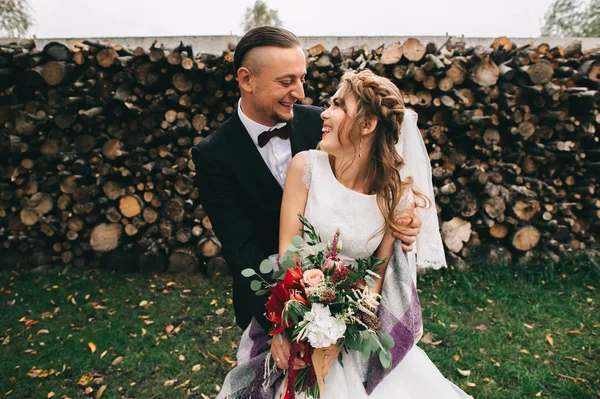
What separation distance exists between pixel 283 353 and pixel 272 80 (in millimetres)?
1361

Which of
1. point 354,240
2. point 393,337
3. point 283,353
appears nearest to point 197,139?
point 354,240

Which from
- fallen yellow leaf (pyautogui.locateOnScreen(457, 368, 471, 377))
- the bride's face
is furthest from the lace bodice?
fallen yellow leaf (pyautogui.locateOnScreen(457, 368, 471, 377))

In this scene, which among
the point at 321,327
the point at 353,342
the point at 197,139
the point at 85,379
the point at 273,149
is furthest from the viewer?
the point at 197,139

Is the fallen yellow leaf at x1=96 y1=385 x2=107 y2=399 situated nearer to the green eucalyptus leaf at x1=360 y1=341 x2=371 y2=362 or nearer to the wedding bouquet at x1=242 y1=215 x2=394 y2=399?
the wedding bouquet at x1=242 y1=215 x2=394 y2=399

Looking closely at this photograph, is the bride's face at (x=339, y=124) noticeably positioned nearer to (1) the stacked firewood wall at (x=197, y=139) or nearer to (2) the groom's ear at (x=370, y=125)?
(2) the groom's ear at (x=370, y=125)

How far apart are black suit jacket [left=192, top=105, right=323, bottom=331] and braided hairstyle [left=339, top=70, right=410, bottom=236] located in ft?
1.73

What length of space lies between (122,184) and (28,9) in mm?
18256

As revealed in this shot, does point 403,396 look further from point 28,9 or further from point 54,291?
point 28,9

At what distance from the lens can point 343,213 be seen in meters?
1.94

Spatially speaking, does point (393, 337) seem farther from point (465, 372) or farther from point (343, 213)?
point (465, 372)

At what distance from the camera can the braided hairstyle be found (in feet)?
6.05

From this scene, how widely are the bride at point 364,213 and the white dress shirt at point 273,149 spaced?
334mm

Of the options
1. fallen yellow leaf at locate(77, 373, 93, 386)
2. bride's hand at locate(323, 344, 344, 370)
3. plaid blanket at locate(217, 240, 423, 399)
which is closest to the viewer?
bride's hand at locate(323, 344, 344, 370)

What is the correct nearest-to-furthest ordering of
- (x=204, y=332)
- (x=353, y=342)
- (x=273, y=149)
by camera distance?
(x=353, y=342) < (x=273, y=149) < (x=204, y=332)
